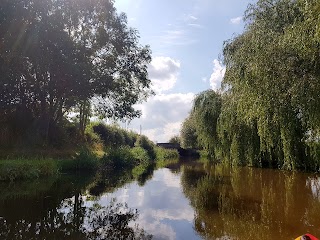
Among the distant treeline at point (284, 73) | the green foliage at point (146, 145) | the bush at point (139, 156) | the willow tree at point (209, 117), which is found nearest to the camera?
the distant treeline at point (284, 73)

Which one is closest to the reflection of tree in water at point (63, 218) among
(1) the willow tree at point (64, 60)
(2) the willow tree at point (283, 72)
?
(2) the willow tree at point (283, 72)

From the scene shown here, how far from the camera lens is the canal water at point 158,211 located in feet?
21.2

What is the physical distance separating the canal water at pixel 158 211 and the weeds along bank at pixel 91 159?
4.01 ft

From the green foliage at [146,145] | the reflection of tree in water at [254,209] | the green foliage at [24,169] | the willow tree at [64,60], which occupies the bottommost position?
the reflection of tree in water at [254,209]

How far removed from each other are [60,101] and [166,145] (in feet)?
113

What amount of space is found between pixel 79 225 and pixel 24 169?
800 centimetres

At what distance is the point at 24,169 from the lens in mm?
13883

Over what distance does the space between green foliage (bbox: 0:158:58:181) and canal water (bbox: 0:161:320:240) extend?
949mm

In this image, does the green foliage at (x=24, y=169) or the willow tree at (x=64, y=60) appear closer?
the green foliage at (x=24, y=169)

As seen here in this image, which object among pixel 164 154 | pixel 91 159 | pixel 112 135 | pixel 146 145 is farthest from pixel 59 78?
pixel 164 154

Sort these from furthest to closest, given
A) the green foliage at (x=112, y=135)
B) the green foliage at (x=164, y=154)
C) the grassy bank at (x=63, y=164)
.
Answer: the green foliage at (x=164, y=154)
the green foliage at (x=112, y=135)
the grassy bank at (x=63, y=164)

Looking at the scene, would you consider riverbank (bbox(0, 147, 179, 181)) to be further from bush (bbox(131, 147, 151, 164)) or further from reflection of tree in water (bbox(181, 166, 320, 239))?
reflection of tree in water (bbox(181, 166, 320, 239))

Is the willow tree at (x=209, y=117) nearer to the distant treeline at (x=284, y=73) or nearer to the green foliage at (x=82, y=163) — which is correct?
the green foliage at (x=82, y=163)

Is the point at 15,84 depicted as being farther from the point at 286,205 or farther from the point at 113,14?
the point at 286,205
